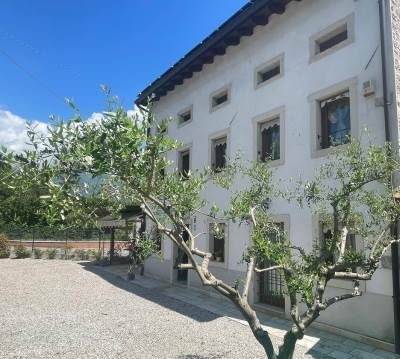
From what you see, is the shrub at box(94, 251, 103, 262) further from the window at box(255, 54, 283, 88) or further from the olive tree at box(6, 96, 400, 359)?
the olive tree at box(6, 96, 400, 359)

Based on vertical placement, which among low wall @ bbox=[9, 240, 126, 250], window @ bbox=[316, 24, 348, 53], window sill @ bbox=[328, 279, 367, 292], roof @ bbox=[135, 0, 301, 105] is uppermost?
roof @ bbox=[135, 0, 301, 105]

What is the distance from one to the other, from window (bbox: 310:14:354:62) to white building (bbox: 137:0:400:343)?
3cm

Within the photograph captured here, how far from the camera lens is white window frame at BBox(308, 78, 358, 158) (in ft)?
27.9

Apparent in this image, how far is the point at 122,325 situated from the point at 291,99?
7.78m

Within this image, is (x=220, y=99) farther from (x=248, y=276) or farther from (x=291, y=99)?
(x=248, y=276)

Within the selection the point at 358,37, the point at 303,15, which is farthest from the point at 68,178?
the point at 303,15

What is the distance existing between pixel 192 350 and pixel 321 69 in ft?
25.5

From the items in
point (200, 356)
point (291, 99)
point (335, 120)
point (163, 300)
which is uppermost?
point (291, 99)

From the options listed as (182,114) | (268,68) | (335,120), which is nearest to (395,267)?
(335,120)

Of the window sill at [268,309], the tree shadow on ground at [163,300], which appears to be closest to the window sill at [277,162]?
the window sill at [268,309]

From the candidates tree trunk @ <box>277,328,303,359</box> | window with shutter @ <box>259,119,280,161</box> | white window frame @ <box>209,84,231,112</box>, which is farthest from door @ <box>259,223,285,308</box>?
tree trunk @ <box>277,328,303,359</box>

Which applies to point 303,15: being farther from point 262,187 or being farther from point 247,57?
point 262,187

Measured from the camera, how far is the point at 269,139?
11266 millimetres

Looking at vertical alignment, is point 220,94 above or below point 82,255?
above
